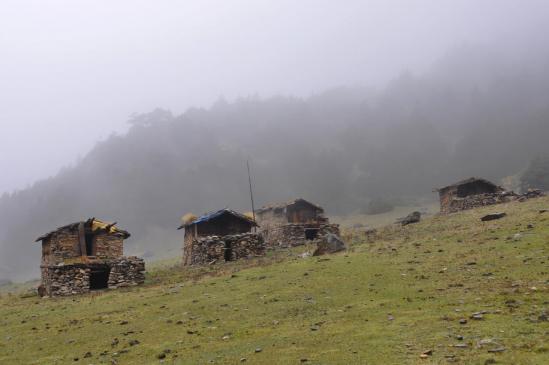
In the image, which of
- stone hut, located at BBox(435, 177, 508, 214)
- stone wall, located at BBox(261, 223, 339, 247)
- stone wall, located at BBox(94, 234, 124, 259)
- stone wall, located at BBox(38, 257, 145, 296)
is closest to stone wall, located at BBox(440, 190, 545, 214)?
stone hut, located at BBox(435, 177, 508, 214)

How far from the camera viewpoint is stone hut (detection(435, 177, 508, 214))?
49.2 meters

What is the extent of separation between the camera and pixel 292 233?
1993 inches

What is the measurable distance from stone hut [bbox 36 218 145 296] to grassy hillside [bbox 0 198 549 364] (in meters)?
2.75

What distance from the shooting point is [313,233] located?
5247cm

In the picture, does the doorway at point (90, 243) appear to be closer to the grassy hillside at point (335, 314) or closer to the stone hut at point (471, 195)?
the grassy hillside at point (335, 314)

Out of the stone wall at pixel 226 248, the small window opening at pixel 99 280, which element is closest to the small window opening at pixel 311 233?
the stone wall at pixel 226 248

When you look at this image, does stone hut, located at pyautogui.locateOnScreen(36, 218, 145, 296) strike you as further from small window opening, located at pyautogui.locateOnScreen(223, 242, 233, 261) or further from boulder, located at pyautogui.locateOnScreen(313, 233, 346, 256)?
boulder, located at pyautogui.locateOnScreen(313, 233, 346, 256)

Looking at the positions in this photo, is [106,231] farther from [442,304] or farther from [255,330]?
[442,304]

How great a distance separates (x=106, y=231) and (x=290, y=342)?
2609 centimetres

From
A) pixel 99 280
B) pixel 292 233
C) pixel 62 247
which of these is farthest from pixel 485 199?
pixel 62 247

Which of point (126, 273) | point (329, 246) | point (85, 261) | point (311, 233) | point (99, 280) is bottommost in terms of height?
point (99, 280)

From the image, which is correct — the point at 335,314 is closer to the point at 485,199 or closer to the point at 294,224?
the point at 294,224

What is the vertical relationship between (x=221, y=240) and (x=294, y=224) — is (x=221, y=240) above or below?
below

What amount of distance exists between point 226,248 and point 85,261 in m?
11.4
